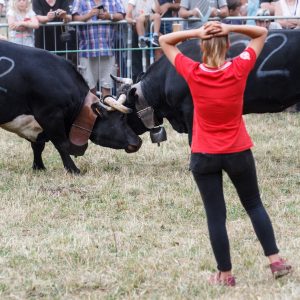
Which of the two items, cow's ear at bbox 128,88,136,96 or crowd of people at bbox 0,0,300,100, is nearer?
cow's ear at bbox 128,88,136,96

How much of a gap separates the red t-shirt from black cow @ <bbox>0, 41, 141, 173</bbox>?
4022 mm

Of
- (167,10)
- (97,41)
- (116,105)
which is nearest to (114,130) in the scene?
(116,105)

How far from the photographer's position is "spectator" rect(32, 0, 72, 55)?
41.2 feet

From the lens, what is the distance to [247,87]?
9.07 meters

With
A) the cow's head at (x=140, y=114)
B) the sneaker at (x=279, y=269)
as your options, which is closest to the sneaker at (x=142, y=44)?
the cow's head at (x=140, y=114)

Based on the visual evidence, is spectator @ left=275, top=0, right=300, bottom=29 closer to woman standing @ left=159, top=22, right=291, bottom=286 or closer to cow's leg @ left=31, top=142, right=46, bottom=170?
cow's leg @ left=31, top=142, right=46, bottom=170

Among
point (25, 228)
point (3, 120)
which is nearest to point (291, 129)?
point (3, 120)

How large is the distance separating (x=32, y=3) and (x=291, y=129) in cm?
419

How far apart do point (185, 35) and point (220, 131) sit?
60 cm

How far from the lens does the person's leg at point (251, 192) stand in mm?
5113

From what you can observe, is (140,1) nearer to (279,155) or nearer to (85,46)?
(85,46)

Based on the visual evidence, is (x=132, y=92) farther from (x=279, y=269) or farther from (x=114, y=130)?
(x=279, y=269)

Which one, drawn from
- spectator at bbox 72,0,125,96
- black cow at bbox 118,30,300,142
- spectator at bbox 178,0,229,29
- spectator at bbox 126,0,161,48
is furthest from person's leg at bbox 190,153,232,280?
spectator at bbox 126,0,161,48

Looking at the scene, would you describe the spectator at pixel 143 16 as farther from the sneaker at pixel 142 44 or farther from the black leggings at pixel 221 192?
the black leggings at pixel 221 192
